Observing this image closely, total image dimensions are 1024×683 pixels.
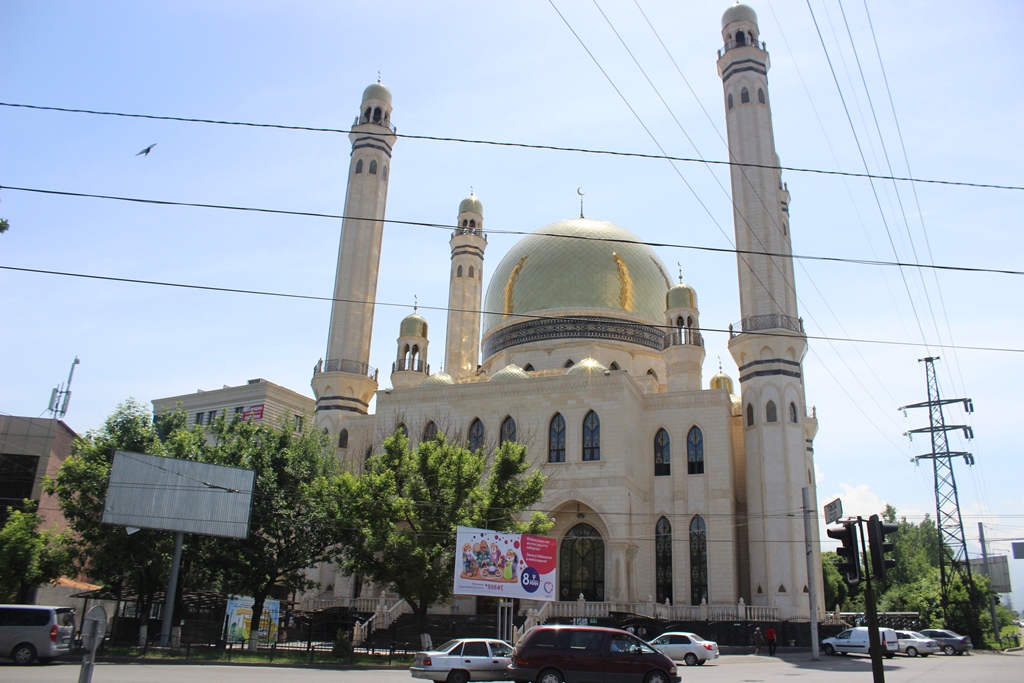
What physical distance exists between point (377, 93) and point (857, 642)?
3279 centimetres

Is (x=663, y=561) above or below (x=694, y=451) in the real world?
below

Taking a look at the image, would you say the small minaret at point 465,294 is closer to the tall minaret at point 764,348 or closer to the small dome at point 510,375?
the small dome at point 510,375

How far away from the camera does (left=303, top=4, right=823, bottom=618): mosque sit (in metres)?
30.2

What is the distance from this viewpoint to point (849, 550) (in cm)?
916

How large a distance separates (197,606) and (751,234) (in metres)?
25.0

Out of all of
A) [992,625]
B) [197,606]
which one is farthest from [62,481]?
[992,625]

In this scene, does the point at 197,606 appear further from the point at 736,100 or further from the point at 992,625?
the point at 992,625

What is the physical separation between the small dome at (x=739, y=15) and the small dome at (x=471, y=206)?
18034 millimetres

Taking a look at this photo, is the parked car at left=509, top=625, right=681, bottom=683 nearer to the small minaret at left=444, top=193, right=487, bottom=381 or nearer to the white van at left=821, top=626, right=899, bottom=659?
the white van at left=821, top=626, right=899, bottom=659

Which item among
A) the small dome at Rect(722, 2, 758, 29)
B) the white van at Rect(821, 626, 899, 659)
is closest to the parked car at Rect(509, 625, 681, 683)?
the white van at Rect(821, 626, 899, 659)

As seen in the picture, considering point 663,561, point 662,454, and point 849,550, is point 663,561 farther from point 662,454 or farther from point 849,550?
point 849,550

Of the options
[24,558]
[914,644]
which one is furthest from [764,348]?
[24,558]

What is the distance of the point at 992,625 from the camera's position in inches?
1374

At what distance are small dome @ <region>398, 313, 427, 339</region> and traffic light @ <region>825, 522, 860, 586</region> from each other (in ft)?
106
